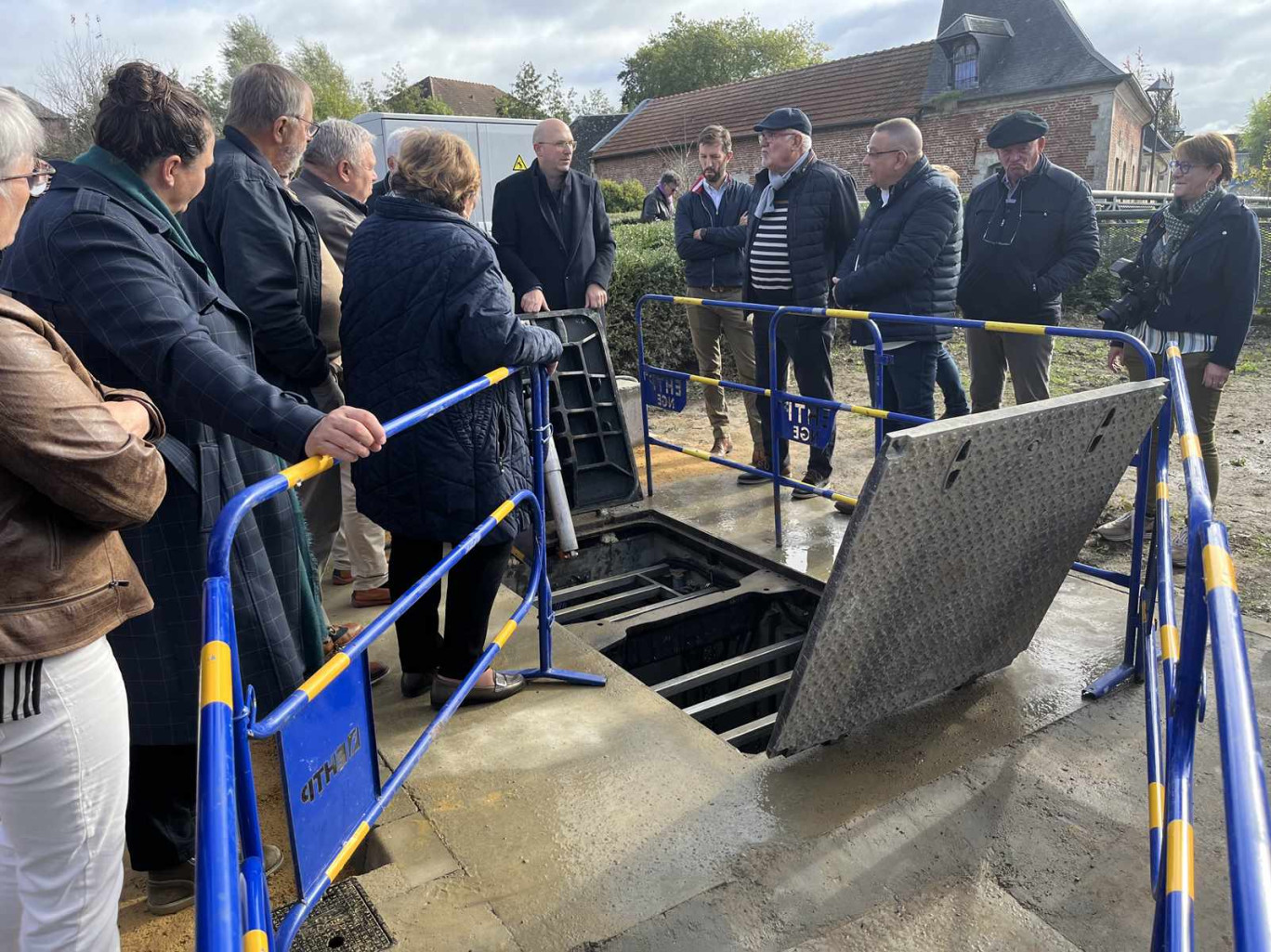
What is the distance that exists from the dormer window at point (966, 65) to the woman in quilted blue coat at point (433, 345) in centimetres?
3059

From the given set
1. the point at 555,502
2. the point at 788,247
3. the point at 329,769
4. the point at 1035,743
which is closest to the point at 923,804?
the point at 1035,743

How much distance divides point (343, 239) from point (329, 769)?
2.58 metres

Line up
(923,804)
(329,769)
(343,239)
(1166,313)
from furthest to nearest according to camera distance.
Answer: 1. (1166,313)
2. (343,239)
3. (923,804)
4. (329,769)

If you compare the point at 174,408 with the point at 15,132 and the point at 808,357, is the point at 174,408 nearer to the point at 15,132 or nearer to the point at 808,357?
the point at 15,132

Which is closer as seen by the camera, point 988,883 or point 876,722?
point 988,883

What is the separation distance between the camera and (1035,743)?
292 centimetres

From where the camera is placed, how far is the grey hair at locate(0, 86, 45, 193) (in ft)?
4.99

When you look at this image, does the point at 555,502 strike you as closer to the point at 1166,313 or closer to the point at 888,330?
the point at 888,330

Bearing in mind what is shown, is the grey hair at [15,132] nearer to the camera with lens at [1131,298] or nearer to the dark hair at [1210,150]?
the camera with lens at [1131,298]

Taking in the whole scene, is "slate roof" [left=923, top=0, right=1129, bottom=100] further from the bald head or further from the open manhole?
the open manhole

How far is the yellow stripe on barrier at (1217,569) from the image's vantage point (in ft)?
4.51

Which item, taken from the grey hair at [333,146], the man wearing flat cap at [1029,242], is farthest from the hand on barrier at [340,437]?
the man wearing flat cap at [1029,242]

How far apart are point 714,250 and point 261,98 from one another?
4028mm

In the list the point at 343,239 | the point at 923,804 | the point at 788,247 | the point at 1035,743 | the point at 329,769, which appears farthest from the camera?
the point at 788,247
